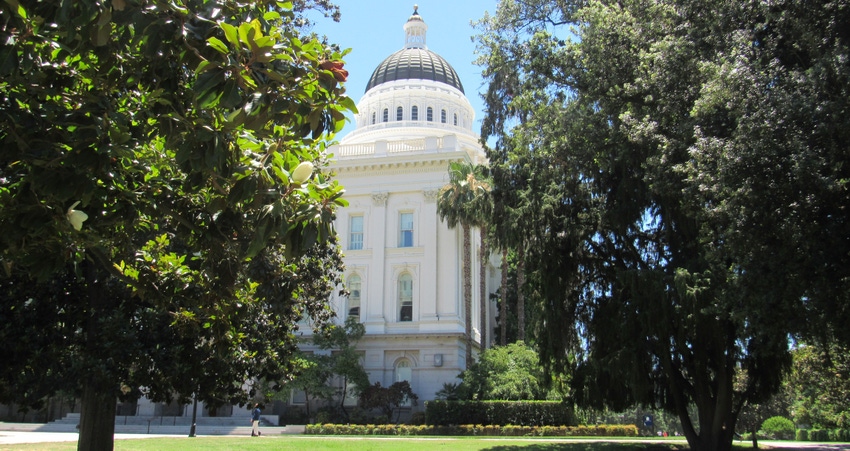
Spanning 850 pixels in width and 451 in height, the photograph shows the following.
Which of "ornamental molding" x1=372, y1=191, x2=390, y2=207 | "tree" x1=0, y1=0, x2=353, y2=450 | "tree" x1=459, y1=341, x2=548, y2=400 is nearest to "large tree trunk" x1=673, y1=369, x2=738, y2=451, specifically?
"tree" x1=459, y1=341, x2=548, y2=400

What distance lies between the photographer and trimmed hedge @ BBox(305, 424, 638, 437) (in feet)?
98.1

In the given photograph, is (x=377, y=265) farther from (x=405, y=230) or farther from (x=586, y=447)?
(x=586, y=447)

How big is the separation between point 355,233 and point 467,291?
830 cm

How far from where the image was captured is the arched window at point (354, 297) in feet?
139

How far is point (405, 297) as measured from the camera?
41.9 m

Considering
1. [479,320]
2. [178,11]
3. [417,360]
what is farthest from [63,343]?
[479,320]

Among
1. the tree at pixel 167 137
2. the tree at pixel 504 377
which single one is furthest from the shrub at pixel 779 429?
the tree at pixel 167 137

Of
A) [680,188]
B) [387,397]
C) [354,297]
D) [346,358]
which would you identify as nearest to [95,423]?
[680,188]

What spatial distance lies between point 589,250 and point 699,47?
7848mm

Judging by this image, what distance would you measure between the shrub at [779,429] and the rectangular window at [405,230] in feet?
90.2

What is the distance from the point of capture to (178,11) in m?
4.31

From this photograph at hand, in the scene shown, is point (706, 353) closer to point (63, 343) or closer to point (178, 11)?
point (63, 343)

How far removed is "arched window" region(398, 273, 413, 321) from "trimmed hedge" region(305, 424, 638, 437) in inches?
429

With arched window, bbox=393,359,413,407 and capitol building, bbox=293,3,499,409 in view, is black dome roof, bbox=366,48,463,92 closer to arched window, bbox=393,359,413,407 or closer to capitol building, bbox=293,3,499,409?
capitol building, bbox=293,3,499,409
